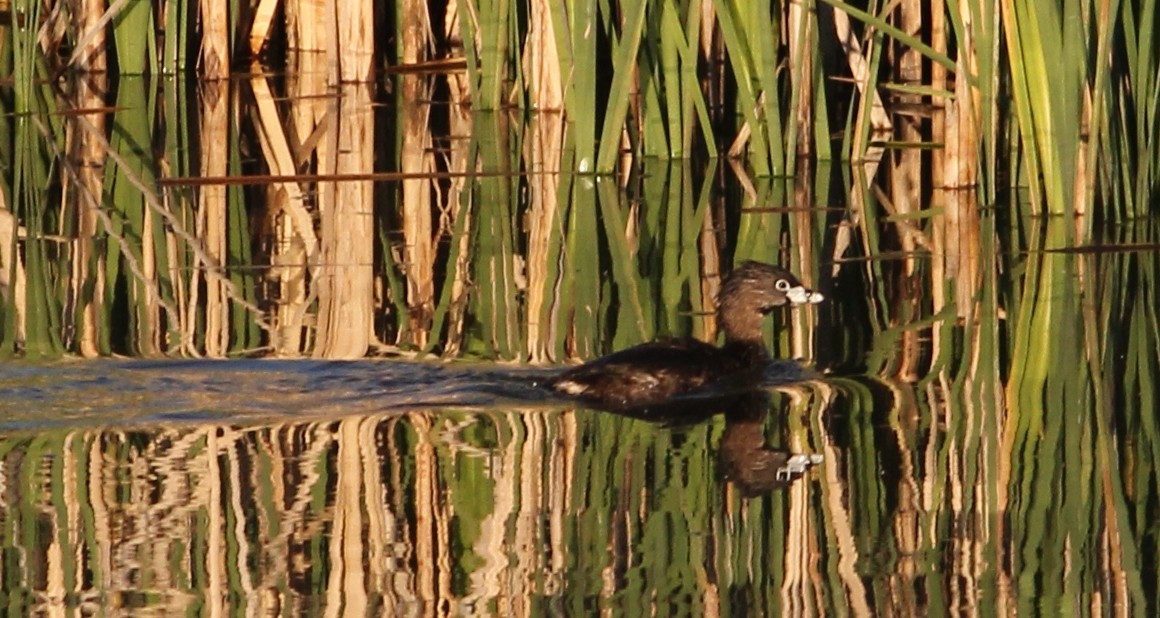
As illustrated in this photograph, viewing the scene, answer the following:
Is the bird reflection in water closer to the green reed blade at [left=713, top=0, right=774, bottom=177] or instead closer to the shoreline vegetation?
the shoreline vegetation

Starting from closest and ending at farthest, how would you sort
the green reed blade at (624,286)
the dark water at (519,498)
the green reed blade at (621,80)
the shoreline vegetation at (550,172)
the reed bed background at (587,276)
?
the dark water at (519,498) → the reed bed background at (587,276) → the green reed blade at (624,286) → the shoreline vegetation at (550,172) → the green reed blade at (621,80)

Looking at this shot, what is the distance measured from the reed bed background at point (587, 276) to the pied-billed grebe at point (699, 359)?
24 centimetres

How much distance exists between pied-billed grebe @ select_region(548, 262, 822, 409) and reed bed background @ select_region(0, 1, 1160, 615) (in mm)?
236

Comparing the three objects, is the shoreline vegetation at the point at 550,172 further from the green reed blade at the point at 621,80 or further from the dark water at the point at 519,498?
the dark water at the point at 519,498

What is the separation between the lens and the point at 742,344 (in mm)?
7629

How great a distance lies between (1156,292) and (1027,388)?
5.46 ft

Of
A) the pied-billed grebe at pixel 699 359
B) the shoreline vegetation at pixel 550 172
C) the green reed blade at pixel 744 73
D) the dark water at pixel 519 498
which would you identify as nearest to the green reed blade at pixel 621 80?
the shoreline vegetation at pixel 550 172

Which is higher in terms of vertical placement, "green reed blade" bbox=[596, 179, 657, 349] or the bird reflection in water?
"green reed blade" bbox=[596, 179, 657, 349]

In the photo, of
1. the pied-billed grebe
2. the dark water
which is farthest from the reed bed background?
the pied-billed grebe

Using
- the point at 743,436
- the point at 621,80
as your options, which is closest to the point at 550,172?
the point at 621,80

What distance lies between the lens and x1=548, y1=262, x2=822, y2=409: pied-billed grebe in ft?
22.6

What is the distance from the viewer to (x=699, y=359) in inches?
286

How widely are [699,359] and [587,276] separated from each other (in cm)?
171

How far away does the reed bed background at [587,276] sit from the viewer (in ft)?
16.6
